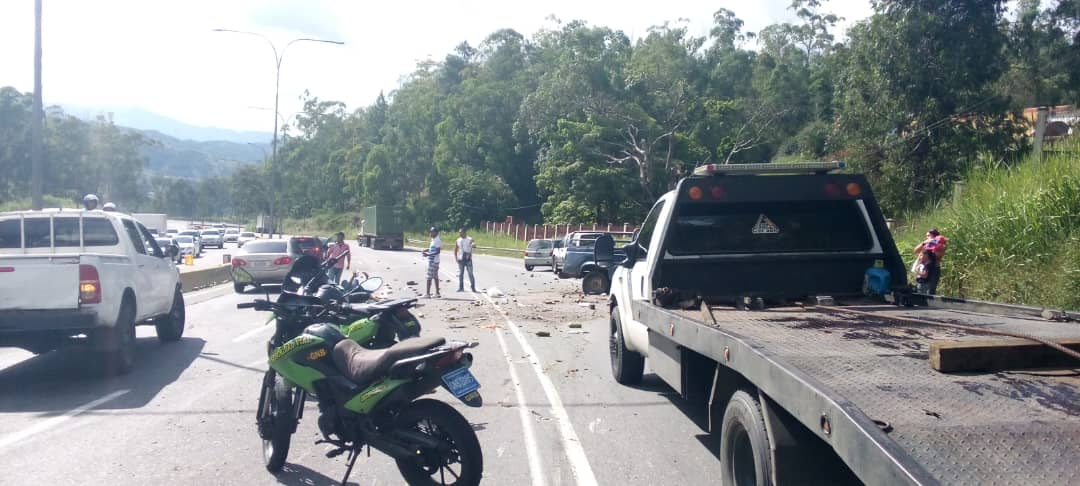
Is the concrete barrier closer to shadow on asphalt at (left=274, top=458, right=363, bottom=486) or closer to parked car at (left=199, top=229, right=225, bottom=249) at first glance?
shadow on asphalt at (left=274, top=458, right=363, bottom=486)

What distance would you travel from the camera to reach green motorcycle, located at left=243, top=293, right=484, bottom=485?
511cm

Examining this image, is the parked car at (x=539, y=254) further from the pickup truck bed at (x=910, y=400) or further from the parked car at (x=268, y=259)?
the pickup truck bed at (x=910, y=400)

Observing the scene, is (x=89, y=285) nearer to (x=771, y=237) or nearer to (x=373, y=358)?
(x=373, y=358)

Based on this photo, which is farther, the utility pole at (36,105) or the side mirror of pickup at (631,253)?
the utility pole at (36,105)

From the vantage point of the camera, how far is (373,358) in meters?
5.28

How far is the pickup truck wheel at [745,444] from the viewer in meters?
4.03

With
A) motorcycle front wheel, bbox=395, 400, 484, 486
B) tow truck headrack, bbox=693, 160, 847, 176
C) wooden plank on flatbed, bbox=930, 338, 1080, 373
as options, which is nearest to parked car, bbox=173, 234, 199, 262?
tow truck headrack, bbox=693, 160, 847, 176

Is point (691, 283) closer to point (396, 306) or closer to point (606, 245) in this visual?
point (606, 245)

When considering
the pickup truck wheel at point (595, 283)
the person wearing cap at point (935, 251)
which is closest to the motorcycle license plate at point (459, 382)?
the person wearing cap at point (935, 251)

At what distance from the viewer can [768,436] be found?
4.00 m

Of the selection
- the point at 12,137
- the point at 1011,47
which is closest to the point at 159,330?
the point at 1011,47

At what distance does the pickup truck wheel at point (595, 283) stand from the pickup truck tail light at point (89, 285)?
13.8 m

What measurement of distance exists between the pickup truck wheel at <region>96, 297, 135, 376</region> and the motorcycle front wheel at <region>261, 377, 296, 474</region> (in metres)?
4.33

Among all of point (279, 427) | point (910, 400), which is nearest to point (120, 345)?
point (279, 427)
